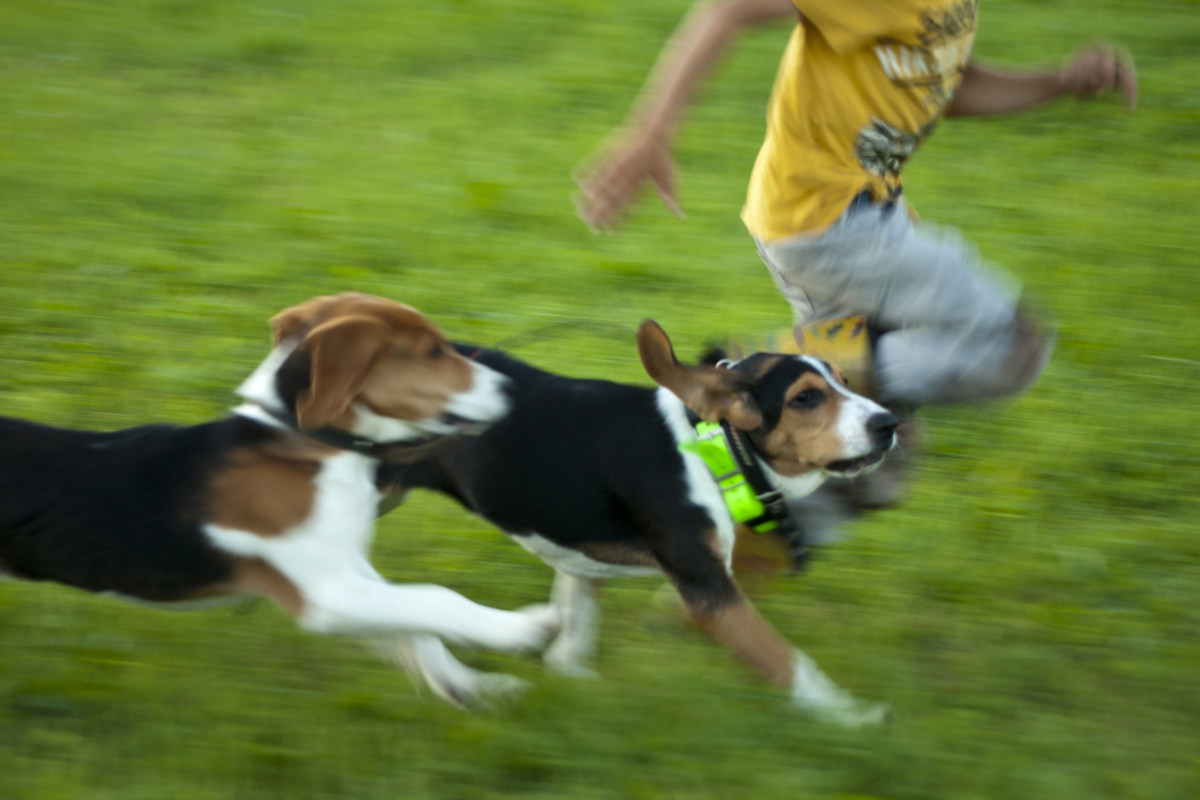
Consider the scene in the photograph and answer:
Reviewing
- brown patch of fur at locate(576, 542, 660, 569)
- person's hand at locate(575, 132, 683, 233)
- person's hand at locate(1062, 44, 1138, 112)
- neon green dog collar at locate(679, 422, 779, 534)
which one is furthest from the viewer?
person's hand at locate(1062, 44, 1138, 112)

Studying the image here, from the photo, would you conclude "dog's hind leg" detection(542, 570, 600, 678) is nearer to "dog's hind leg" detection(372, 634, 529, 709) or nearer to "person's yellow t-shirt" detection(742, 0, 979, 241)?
"dog's hind leg" detection(372, 634, 529, 709)

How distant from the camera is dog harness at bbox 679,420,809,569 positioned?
11.4 ft

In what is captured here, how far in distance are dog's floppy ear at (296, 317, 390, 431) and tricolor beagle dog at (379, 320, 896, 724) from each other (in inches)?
14.7

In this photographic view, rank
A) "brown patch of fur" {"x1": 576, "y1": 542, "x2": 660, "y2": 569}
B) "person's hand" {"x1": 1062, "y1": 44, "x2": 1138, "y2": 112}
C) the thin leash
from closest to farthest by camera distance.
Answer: "brown patch of fur" {"x1": 576, "y1": 542, "x2": 660, "y2": 569} < "person's hand" {"x1": 1062, "y1": 44, "x2": 1138, "y2": 112} < the thin leash

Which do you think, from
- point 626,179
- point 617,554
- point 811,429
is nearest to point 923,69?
point 626,179

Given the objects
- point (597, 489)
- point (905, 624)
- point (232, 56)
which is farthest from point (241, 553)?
point (232, 56)

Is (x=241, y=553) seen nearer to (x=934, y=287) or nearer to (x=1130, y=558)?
(x=934, y=287)

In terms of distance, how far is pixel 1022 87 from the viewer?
12.6ft

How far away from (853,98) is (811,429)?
95 cm

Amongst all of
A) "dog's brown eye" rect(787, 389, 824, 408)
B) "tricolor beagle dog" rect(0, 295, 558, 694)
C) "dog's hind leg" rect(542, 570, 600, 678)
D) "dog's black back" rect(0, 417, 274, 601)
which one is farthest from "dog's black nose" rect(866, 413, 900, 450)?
"dog's black back" rect(0, 417, 274, 601)

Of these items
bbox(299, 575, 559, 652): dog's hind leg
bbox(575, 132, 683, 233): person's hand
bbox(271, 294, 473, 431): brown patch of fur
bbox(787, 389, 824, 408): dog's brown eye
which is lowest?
bbox(299, 575, 559, 652): dog's hind leg

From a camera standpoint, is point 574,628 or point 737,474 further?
point 574,628

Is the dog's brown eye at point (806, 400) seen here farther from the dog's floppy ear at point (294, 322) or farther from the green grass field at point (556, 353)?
the dog's floppy ear at point (294, 322)

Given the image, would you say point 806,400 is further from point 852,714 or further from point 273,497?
point 273,497
